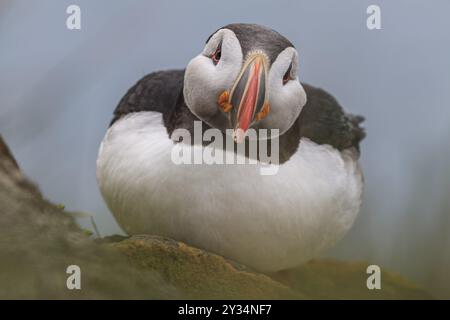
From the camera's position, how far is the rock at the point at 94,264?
156cm

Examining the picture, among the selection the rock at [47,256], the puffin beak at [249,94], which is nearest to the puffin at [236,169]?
the puffin beak at [249,94]

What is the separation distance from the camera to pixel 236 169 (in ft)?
7.38

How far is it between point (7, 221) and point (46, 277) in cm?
17

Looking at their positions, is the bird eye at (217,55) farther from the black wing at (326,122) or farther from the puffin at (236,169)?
the black wing at (326,122)

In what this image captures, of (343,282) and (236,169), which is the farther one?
(343,282)

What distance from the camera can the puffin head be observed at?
6.47 ft

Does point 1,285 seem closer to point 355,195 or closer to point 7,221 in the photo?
point 7,221

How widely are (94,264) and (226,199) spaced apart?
68cm

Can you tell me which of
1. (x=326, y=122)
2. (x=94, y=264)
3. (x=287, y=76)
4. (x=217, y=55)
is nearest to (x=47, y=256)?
(x=94, y=264)

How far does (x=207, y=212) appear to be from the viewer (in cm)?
223

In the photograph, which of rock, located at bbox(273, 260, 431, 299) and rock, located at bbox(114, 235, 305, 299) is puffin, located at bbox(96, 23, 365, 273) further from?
rock, located at bbox(114, 235, 305, 299)

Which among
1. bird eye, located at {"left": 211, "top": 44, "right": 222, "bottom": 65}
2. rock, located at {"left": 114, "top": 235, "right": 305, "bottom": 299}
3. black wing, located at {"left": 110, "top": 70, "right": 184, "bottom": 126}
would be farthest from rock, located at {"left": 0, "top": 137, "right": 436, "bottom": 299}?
black wing, located at {"left": 110, "top": 70, "right": 184, "bottom": 126}

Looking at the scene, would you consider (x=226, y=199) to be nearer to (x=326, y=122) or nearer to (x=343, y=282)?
(x=343, y=282)

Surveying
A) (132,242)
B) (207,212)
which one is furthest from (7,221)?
(207,212)
